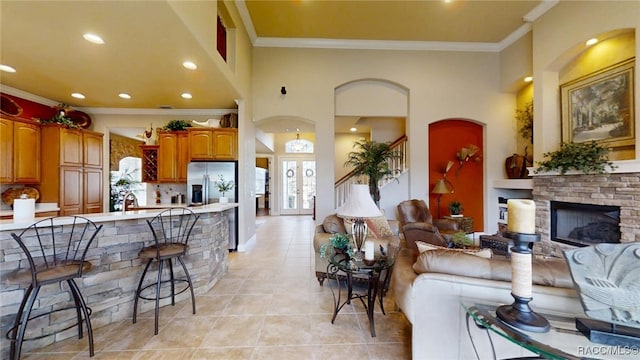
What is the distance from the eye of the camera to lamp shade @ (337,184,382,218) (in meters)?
2.39

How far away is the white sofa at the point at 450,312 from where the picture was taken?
155 cm

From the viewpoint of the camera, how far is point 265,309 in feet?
8.79

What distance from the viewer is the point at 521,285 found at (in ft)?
Result: 4.22

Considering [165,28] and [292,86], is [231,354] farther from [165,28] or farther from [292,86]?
[292,86]

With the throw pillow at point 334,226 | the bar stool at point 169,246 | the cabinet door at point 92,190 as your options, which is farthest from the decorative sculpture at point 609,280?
the cabinet door at point 92,190

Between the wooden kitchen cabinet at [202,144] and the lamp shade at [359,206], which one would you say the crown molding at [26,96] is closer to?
the wooden kitchen cabinet at [202,144]

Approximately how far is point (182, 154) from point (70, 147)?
1711mm

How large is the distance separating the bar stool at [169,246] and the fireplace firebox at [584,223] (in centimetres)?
537

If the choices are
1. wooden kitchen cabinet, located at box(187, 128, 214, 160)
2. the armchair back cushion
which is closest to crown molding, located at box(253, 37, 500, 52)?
wooden kitchen cabinet, located at box(187, 128, 214, 160)

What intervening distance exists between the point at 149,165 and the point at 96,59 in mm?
2501

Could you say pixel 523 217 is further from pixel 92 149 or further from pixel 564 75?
pixel 92 149

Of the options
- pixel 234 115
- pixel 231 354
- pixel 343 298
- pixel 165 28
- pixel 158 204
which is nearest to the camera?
pixel 231 354

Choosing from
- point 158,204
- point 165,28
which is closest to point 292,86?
point 165,28

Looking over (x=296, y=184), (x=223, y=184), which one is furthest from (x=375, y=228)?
(x=296, y=184)
